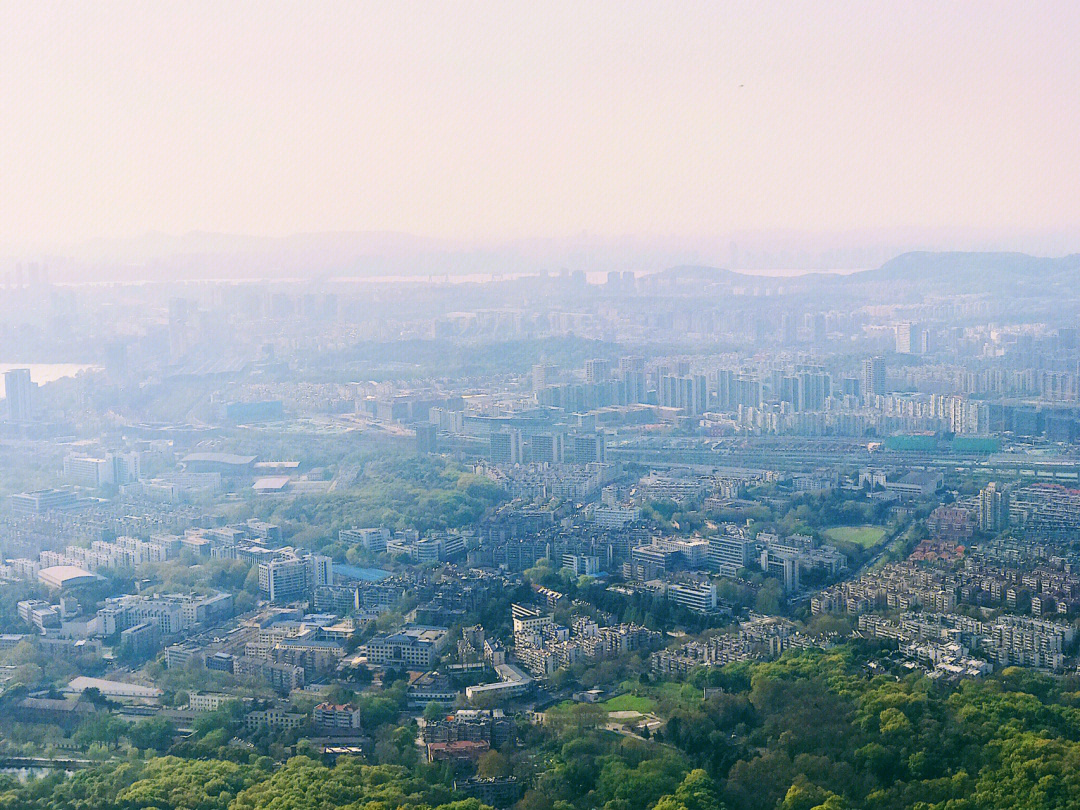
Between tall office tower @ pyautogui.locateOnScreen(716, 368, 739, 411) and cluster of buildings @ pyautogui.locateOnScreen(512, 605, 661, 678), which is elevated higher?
tall office tower @ pyautogui.locateOnScreen(716, 368, 739, 411)

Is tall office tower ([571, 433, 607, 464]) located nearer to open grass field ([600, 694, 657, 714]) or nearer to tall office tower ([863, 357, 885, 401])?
tall office tower ([863, 357, 885, 401])

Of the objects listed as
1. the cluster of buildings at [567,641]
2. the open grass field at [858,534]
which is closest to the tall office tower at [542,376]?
the open grass field at [858,534]

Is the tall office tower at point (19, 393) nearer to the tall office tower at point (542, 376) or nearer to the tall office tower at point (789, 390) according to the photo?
the tall office tower at point (542, 376)

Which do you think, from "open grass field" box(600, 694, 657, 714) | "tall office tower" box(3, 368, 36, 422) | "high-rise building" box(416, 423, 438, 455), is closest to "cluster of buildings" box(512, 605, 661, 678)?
"open grass field" box(600, 694, 657, 714)

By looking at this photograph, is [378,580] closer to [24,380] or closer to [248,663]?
[248,663]

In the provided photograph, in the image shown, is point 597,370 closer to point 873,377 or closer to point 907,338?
point 873,377

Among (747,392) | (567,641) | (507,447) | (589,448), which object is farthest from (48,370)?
(567,641)

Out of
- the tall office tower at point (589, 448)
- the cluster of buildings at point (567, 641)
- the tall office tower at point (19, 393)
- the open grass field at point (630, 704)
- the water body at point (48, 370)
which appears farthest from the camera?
the water body at point (48, 370)
